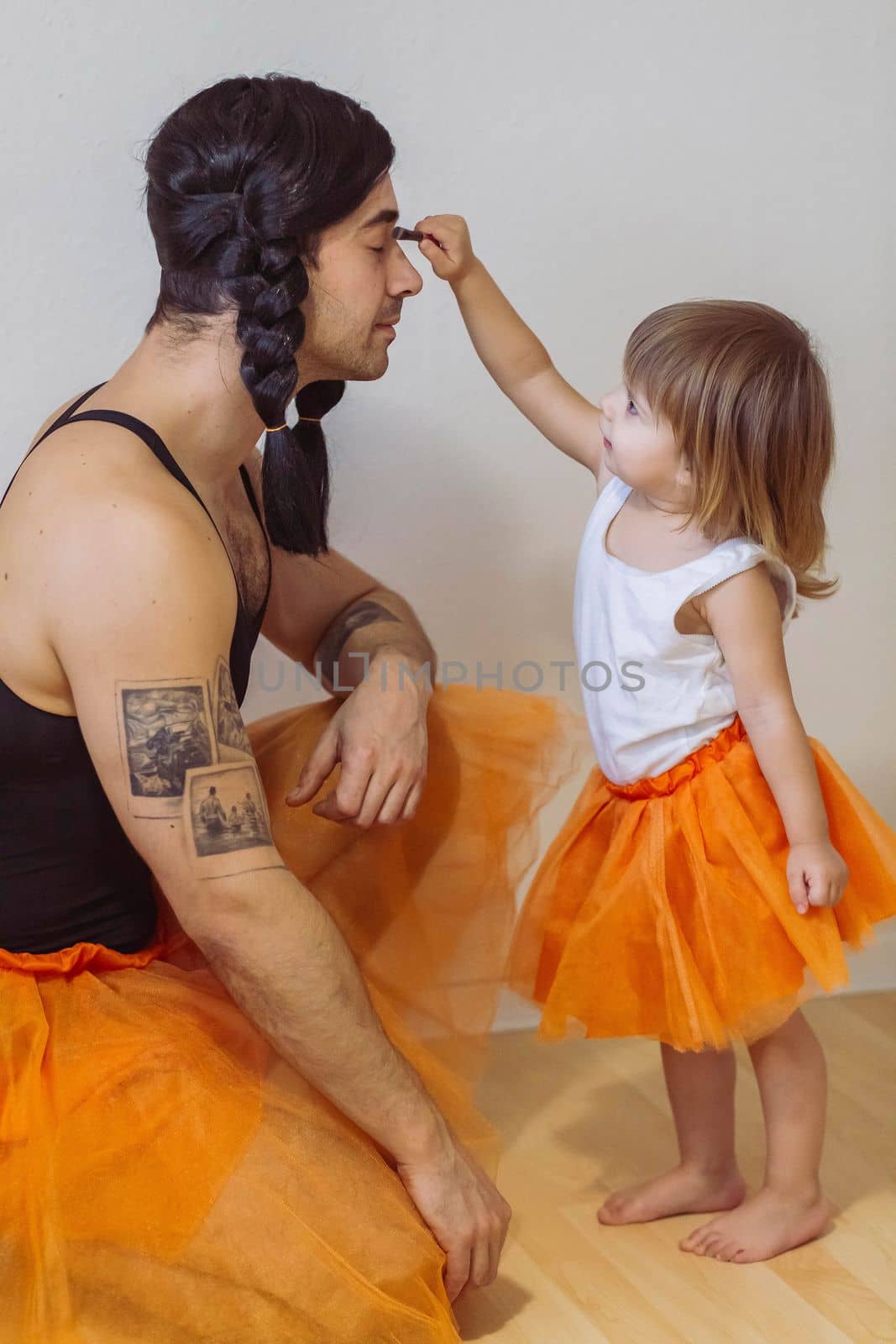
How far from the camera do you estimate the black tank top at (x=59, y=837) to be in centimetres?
112

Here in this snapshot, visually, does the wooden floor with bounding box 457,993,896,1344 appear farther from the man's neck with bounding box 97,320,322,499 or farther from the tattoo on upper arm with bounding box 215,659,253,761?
the man's neck with bounding box 97,320,322,499

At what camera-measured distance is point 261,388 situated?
3.94 ft

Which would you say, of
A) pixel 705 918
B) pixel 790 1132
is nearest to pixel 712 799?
pixel 705 918

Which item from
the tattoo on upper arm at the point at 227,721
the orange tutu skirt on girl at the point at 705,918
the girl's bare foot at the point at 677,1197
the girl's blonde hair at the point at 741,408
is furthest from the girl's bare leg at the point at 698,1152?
the tattoo on upper arm at the point at 227,721

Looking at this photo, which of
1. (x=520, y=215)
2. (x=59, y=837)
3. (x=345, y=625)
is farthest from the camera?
(x=520, y=215)

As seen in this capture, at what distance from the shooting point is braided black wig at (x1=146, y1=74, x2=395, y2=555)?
1.19 m

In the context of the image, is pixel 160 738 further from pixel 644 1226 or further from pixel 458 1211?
pixel 644 1226

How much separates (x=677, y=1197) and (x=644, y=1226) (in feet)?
0.16

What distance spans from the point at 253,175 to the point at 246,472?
1.22 ft

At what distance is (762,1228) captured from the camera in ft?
4.54

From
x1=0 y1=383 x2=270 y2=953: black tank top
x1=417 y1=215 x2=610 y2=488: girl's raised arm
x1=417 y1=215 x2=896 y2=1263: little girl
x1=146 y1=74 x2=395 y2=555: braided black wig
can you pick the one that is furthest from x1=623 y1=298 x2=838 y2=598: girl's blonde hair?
x1=0 y1=383 x2=270 y2=953: black tank top

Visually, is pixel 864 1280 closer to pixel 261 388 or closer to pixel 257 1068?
pixel 257 1068

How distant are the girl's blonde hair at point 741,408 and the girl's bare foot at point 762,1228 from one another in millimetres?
683

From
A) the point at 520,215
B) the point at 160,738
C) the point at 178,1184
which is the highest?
the point at 520,215
